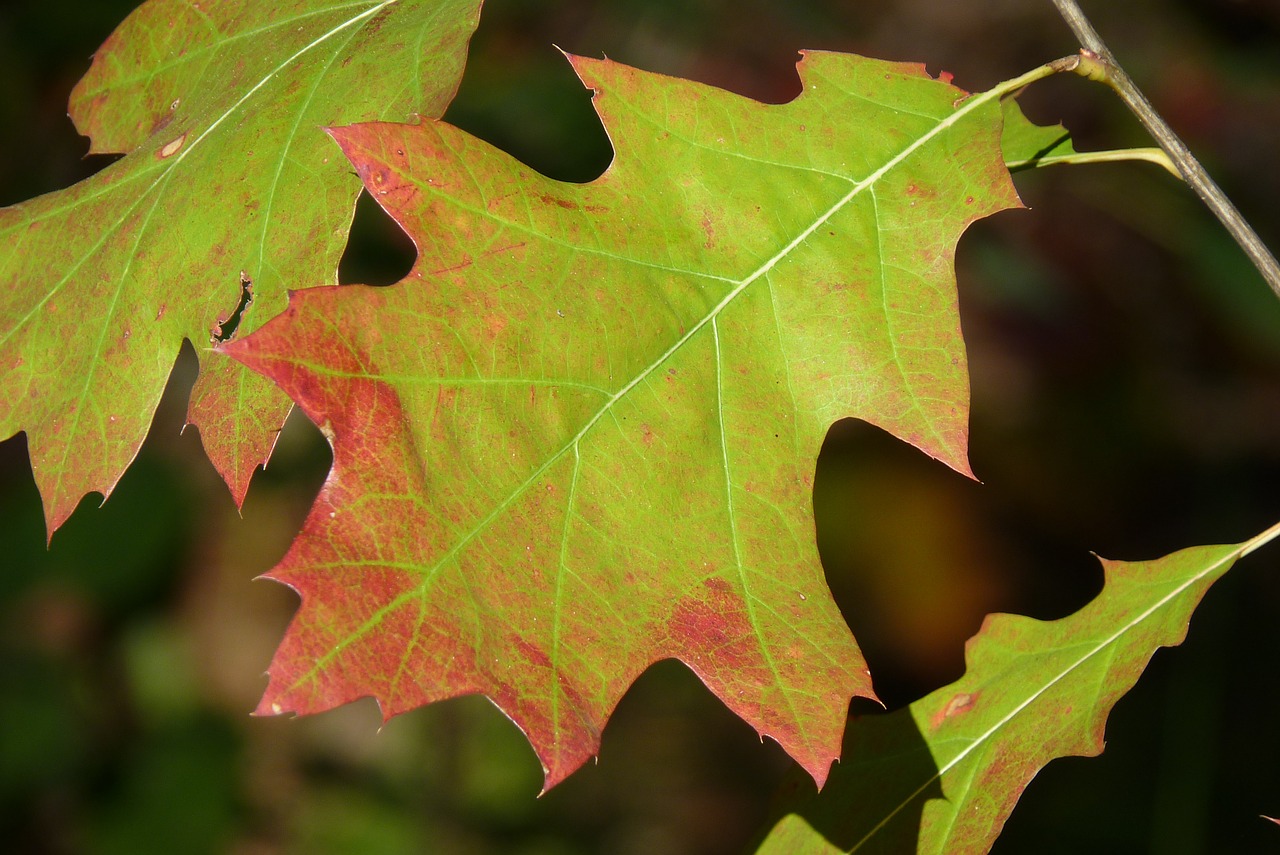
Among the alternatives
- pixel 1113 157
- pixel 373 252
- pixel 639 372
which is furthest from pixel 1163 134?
pixel 373 252

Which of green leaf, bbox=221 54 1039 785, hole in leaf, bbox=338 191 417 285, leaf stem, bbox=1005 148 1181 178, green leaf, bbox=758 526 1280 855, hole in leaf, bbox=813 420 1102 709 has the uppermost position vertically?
leaf stem, bbox=1005 148 1181 178

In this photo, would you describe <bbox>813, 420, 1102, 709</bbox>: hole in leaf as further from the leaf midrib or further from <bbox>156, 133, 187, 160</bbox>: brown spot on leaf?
<bbox>156, 133, 187, 160</bbox>: brown spot on leaf

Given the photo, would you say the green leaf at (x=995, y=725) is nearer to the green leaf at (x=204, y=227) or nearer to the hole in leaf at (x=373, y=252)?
the green leaf at (x=204, y=227)

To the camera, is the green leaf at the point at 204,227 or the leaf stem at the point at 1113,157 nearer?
the green leaf at the point at 204,227

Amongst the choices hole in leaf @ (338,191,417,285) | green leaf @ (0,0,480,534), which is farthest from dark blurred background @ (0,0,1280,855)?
green leaf @ (0,0,480,534)

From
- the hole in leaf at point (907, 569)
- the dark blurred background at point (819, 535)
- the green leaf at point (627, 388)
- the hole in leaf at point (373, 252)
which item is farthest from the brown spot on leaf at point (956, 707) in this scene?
the hole in leaf at point (907, 569)

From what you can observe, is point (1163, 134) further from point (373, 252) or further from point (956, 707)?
point (373, 252)
